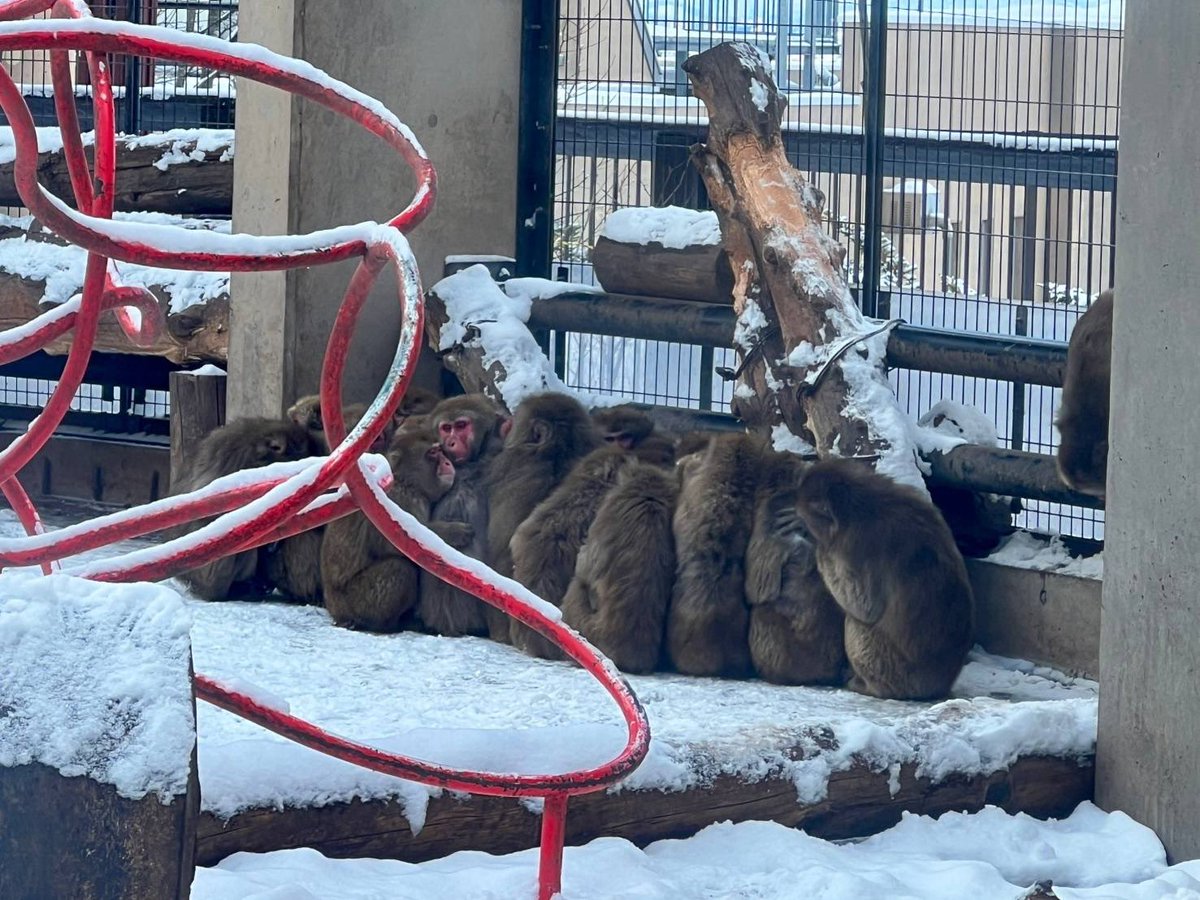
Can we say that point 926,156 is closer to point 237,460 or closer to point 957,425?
point 957,425

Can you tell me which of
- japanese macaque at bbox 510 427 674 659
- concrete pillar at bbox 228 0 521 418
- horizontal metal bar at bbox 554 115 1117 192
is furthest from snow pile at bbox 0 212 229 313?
japanese macaque at bbox 510 427 674 659

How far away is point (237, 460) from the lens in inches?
298

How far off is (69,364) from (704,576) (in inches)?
125

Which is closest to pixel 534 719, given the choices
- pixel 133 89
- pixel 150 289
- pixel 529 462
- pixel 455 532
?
pixel 455 532

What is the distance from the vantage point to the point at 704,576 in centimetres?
648

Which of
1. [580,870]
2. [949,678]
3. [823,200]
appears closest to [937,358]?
[823,200]

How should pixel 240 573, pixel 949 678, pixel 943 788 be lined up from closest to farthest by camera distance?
pixel 943 788 → pixel 949 678 → pixel 240 573

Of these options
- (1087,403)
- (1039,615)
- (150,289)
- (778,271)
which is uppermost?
(778,271)

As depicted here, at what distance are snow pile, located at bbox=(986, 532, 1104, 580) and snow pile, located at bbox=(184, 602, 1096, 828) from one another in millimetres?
398

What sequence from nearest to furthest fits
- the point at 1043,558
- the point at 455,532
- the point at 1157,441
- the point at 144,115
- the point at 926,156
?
the point at 1157,441
the point at 1043,558
the point at 455,532
the point at 926,156
the point at 144,115

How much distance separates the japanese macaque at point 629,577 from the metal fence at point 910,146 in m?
2.03

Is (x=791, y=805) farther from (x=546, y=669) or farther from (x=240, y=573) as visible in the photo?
(x=240, y=573)

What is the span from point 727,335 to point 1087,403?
2257 millimetres

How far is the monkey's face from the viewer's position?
748 cm
